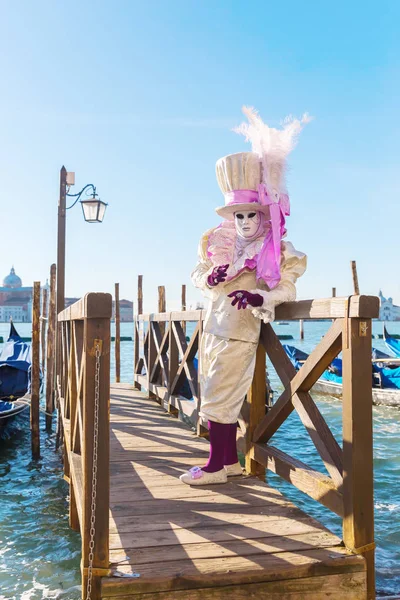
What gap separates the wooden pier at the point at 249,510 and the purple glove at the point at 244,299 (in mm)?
154

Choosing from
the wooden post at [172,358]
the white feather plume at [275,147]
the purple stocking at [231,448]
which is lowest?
the purple stocking at [231,448]

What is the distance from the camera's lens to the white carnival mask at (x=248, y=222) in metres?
3.09

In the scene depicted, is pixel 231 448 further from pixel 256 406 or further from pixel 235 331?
pixel 235 331

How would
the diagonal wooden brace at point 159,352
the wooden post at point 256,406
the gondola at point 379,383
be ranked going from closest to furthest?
the wooden post at point 256,406
the diagonal wooden brace at point 159,352
the gondola at point 379,383

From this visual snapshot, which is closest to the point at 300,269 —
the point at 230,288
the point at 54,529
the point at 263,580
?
the point at 230,288

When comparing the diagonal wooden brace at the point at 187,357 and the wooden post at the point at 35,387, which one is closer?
the diagonal wooden brace at the point at 187,357

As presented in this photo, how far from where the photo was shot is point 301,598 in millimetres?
2033

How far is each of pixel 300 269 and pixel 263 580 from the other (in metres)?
1.51

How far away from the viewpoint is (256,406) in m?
3.26

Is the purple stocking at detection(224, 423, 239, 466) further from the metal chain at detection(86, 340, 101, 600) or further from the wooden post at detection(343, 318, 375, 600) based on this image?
the metal chain at detection(86, 340, 101, 600)

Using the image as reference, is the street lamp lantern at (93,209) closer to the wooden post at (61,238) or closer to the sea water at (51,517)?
the wooden post at (61,238)

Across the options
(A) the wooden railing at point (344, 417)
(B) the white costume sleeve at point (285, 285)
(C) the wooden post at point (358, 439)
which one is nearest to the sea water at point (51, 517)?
(A) the wooden railing at point (344, 417)

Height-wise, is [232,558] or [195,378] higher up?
[195,378]

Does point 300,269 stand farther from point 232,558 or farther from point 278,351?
point 232,558
